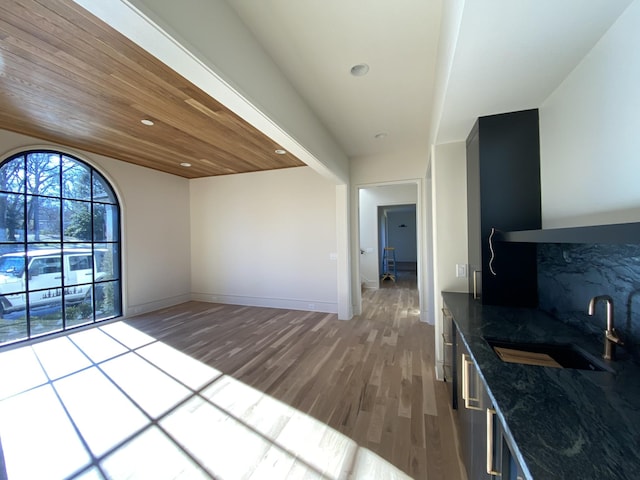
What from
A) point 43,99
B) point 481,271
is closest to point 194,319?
point 43,99

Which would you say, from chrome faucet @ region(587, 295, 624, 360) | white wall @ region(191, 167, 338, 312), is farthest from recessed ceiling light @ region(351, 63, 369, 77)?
white wall @ region(191, 167, 338, 312)

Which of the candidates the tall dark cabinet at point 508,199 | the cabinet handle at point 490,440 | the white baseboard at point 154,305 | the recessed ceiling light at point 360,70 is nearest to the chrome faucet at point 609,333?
the cabinet handle at point 490,440

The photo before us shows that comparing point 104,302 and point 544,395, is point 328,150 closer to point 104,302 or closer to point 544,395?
point 544,395

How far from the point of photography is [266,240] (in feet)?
17.3

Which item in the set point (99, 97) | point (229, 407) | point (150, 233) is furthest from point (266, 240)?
point (229, 407)

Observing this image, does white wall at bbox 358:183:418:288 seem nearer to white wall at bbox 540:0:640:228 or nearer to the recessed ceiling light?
the recessed ceiling light

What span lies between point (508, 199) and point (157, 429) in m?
3.22

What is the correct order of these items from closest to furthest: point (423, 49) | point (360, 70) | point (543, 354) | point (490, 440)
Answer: point (490, 440)
point (543, 354)
point (423, 49)
point (360, 70)

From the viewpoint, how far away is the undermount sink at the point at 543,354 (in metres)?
1.24

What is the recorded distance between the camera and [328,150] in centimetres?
352

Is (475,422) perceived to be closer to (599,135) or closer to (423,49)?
(599,135)

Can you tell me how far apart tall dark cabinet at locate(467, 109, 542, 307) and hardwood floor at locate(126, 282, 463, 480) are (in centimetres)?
113

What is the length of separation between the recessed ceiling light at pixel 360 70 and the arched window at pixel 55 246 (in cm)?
463

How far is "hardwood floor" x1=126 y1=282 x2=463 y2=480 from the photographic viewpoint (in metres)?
1.77
